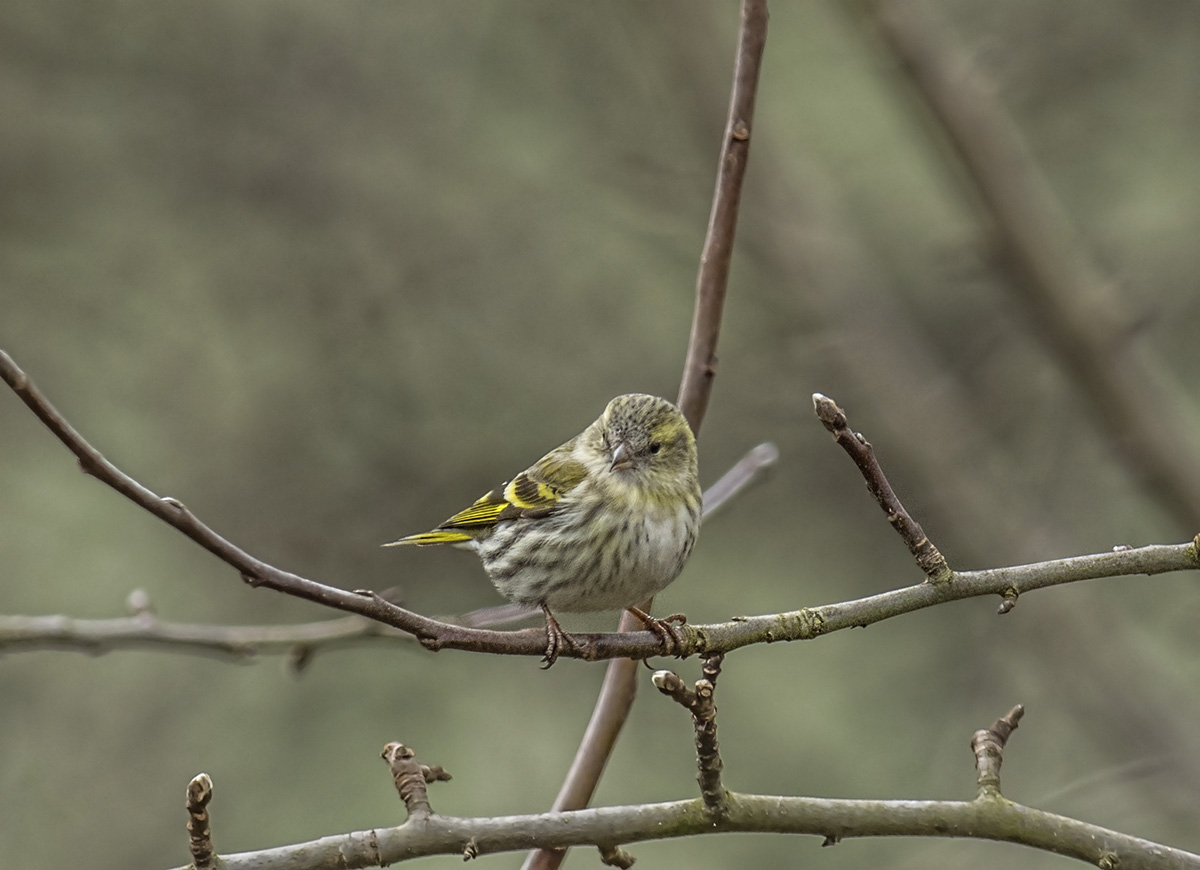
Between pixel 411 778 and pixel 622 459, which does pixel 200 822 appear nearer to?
pixel 411 778

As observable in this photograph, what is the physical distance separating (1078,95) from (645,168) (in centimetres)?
246

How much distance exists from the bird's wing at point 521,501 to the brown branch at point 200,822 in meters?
1.93

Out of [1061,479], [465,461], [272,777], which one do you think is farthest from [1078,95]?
[272,777]

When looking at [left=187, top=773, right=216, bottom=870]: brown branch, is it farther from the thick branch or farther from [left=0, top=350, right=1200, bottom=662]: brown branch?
[left=0, top=350, right=1200, bottom=662]: brown branch

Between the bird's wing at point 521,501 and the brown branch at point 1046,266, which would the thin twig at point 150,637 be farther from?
the brown branch at point 1046,266

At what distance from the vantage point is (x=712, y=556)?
27.2ft

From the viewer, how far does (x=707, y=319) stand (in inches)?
143

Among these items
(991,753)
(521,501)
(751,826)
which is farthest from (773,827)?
(521,501)

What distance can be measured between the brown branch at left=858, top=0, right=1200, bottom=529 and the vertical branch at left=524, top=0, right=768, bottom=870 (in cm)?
231

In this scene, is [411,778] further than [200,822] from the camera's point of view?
Yes

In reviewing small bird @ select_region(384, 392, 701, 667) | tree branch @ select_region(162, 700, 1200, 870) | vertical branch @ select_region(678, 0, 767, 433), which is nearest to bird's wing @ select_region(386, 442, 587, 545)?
small bird @ select_region(384, 392, 701, 667)

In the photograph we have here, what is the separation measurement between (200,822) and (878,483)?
1.40 meters

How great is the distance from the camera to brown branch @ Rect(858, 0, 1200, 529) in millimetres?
5305

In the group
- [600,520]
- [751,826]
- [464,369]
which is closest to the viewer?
[751,826]
